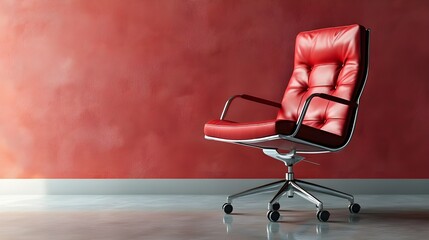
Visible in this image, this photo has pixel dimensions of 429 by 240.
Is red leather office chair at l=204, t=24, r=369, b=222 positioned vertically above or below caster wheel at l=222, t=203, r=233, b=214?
above

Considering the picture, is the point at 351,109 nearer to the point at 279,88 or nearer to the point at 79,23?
the point at 279,88

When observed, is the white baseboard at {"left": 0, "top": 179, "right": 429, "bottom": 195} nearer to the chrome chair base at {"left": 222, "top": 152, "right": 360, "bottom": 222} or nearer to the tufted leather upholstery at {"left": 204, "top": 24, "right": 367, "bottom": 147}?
the tufted leather upholstery at {"left": 204, "top": 24, "right": 367, "bottom": 147}

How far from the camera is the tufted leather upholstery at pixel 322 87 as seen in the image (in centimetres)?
351

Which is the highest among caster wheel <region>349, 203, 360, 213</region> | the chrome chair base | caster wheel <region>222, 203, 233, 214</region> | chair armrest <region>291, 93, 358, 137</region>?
chair armrest <region>291, 93, 358, 137</region>

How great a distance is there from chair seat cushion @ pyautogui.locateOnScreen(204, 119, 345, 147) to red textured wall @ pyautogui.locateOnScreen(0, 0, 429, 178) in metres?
1.23

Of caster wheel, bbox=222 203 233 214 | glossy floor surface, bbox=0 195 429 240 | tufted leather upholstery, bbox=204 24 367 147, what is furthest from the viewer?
caster wheel, bbox=222 203 233 214

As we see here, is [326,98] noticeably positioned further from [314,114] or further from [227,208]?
[227,208]

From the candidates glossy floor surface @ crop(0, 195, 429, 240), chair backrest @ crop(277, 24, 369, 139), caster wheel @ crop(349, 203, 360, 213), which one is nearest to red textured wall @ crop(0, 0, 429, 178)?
glossy floor surface @ crop(0, 195, 429, 240)

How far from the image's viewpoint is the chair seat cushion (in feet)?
11.1

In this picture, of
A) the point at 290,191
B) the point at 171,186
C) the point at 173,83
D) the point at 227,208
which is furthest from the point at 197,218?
the point at 173,83

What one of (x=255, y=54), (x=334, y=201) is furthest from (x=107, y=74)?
(x=334, y=201)

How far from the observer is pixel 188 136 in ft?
16.4

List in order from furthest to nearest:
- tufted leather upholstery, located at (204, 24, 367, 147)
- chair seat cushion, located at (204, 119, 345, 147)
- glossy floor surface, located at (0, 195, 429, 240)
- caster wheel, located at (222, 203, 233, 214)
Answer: caster wheel, located at (222, 203, 233, 214) < tufted leather upholstery, located at (204, 24, 367, 147) < chair seat cushion, located at (204, 119, 345, 147) < glossy floor surface, located at (0, 195, 429, 240)

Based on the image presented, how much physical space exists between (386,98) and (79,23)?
2318mm
